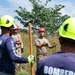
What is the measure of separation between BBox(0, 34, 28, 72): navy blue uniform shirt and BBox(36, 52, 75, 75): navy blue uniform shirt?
266cm

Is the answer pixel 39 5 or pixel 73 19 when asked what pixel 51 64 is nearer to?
pixel 73 19

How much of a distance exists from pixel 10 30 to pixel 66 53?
305cm

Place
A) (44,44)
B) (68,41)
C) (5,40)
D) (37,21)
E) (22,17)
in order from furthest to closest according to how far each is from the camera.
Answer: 1. (22,17)
2. (37,21)
3. (44,44)
4. (5,40)
5. (68,41)

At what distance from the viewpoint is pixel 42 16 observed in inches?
1348

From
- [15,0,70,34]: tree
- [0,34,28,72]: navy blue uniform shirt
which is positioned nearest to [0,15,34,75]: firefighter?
[0,34,28,72]: navy blue uniform shirt

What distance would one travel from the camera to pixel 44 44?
11.4 m

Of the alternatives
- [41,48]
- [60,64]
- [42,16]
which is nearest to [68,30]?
[60,64]

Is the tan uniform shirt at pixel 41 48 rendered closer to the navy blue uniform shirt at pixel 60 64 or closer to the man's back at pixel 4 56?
the man's back at pixel 4 56

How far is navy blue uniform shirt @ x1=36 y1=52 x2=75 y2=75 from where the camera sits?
10.3 ft

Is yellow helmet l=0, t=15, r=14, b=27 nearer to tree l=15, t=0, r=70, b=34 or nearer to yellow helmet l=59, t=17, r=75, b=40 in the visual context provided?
yellow helmet l=59, t=17, r=75, b=40

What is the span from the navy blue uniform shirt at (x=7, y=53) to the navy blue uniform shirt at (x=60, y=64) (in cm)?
266

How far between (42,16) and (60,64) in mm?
31145

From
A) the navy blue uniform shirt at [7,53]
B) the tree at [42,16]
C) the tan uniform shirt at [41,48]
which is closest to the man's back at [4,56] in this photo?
the navy blue uniform shirt at [7,53]

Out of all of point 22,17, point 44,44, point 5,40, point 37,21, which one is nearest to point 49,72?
point 5,40
